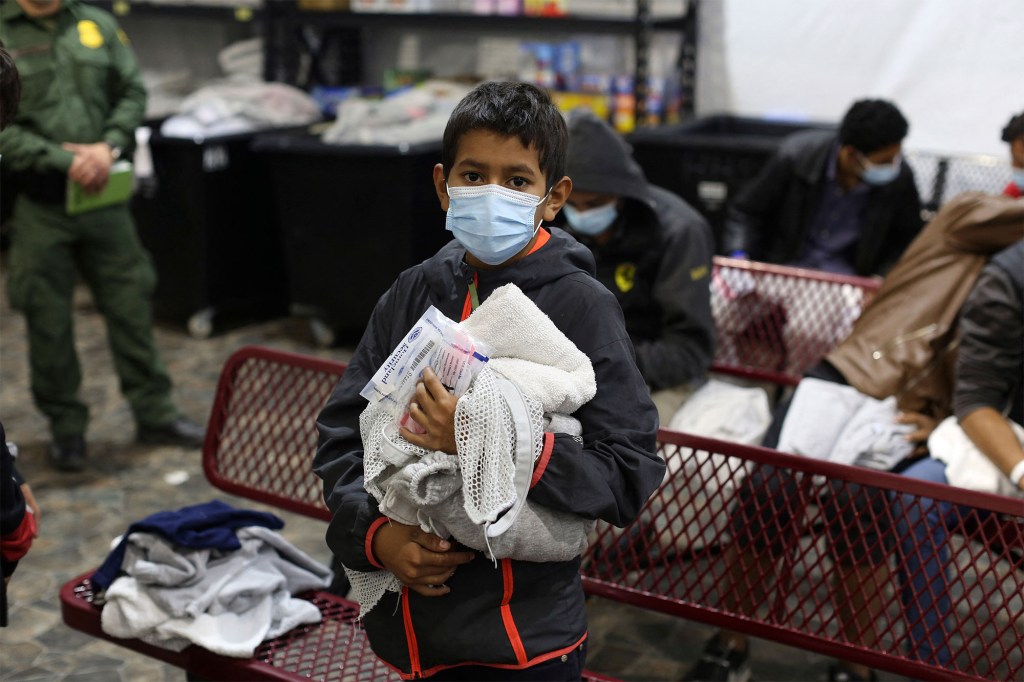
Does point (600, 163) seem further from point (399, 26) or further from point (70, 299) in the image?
point (399, 26)

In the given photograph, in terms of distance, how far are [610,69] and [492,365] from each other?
4998 mm

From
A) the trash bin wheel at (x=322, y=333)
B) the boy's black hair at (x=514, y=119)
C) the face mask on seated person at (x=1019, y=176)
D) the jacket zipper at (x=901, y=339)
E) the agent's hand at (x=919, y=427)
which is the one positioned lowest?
the trash bin wheel at (x=322, y=333)

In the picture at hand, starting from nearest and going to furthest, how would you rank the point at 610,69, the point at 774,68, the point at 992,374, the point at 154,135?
the point at 992,374, the point at 154,135, the point at 774,68, the point at 610,69

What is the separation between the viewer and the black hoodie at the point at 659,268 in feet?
10.2

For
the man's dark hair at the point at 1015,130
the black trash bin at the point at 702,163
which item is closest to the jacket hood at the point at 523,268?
the man's dark hair at the point at 1015,130

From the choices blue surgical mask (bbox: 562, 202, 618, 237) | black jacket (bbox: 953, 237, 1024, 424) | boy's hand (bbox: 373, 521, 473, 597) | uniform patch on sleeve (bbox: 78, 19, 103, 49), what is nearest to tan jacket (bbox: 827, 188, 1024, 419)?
black jacket (bbox: 953, 237, 1024, 424)

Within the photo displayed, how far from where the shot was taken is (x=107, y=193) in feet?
13.5

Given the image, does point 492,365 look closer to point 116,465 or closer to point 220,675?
point 220,675

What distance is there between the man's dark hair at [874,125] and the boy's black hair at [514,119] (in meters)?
2.54

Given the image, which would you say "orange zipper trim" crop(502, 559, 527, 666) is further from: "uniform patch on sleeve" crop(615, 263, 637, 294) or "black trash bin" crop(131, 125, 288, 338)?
"black trash bin" crop(131, 125, 288, 338)

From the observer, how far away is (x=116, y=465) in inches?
168

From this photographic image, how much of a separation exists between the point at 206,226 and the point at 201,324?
50cm

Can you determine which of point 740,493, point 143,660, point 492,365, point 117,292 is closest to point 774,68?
point 117,292

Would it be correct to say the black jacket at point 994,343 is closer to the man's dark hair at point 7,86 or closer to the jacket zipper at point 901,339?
the jacket zipper at point 901,339
